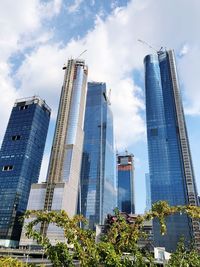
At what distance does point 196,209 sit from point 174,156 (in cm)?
17209

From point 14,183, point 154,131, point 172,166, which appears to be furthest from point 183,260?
point 154,131

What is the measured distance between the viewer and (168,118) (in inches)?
7608

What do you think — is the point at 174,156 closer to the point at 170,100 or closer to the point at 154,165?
the point at 154,165

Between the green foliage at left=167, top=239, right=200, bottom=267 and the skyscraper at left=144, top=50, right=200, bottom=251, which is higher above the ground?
the skyscraper at left=144, top=50, right=200, bottom=251

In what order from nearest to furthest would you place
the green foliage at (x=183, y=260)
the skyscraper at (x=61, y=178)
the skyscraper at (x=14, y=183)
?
the green foliage at (x=183, y=260), the skyscraper at (x=61, y=178), the skyscraper at (x=14, y=183)

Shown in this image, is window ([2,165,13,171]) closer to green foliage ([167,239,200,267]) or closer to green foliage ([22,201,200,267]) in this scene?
green foliage ([22,201,200,267])

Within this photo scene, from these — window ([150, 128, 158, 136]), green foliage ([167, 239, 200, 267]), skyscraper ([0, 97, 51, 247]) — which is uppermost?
window ([150, 128, 158, 136])

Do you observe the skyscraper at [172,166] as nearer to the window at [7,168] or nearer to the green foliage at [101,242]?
the window at [7,168]

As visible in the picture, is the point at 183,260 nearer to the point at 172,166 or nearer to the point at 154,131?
the point at 172,166

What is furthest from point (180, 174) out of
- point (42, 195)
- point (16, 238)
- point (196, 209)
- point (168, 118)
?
point (196, 209)

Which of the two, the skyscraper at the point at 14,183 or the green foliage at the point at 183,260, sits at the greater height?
the skyscraper at the point at 14,183

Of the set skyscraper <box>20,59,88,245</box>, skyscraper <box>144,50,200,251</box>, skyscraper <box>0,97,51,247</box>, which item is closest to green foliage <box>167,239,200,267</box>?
skyscraper <box>144,50,200,251</box>

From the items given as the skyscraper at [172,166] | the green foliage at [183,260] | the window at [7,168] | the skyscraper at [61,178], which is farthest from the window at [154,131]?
the green foliage at [183,260]

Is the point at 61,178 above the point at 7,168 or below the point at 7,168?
below
